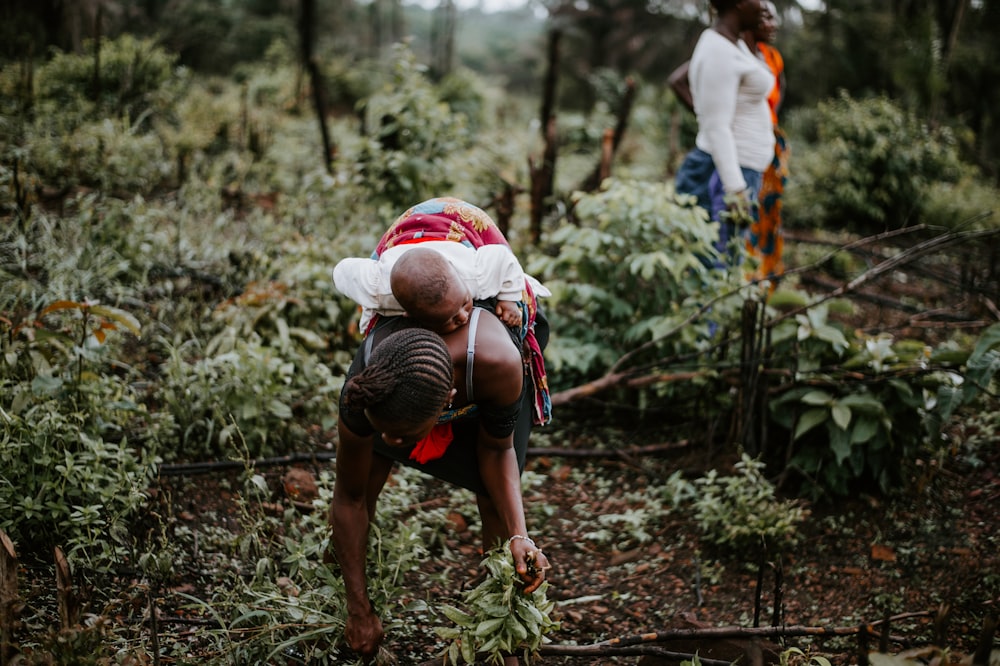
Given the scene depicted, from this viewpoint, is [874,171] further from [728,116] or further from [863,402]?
[863,402]

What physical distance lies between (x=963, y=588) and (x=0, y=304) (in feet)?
13.5

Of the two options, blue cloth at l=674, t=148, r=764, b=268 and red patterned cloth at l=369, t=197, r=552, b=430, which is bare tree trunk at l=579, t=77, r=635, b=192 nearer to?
blue cloth at l=674, t=148, r=764, b=268

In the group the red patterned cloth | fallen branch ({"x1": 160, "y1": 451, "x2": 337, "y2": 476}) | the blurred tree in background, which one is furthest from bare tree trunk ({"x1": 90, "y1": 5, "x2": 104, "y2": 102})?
the red patterned cloth

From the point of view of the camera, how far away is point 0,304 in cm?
355

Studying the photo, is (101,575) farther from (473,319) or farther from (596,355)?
(596,355)

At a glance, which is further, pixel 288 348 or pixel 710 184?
pixel 710 184

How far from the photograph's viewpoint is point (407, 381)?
1645 mm

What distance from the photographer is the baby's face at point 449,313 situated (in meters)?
1.83

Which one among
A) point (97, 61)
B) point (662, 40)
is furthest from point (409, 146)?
point (662, 40)

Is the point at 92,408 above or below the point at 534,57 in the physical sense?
below

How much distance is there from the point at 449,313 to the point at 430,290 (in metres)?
0.08

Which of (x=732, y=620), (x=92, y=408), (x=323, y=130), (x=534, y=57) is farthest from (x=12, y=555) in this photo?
(x=534, y=57)

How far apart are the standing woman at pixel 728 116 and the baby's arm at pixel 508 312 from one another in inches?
71.5

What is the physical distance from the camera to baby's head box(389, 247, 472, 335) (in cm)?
182
